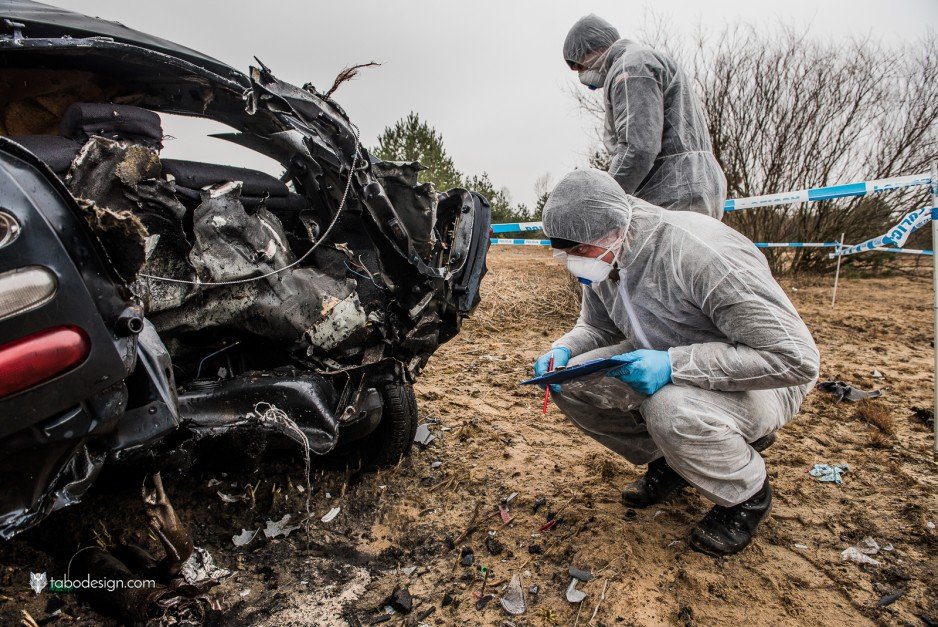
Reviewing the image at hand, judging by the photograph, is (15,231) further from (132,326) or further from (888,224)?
(888,224)

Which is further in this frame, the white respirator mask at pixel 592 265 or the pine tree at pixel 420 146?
the pine tree at pixel 420 146

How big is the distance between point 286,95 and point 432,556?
1953mm

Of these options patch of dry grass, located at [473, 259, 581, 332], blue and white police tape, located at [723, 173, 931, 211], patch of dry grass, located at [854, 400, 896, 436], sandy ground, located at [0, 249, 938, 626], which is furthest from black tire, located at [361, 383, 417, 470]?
patch of dry grass, located at [473, 259, 581, 332]

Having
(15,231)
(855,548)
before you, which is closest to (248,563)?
(15,231)

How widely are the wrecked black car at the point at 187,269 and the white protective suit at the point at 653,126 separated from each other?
34.7 inches

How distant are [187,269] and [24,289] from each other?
36.5 inches

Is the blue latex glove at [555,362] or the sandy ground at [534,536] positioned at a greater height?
the blue latex glove at [555,362]

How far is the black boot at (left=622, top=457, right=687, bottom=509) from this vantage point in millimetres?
2475

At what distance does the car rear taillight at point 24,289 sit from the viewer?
1194 millimetres

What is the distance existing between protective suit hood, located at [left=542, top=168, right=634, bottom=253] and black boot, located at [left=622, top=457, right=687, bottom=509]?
109cm

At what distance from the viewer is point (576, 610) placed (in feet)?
6.21

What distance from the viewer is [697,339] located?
2.17 metres

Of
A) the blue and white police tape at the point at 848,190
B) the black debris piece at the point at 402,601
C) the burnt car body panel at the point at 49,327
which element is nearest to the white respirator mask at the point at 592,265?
the black debris piece at the point at 402,601

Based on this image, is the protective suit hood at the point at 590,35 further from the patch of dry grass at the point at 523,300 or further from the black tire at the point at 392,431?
the patch of dry grass at the point at 523,300
